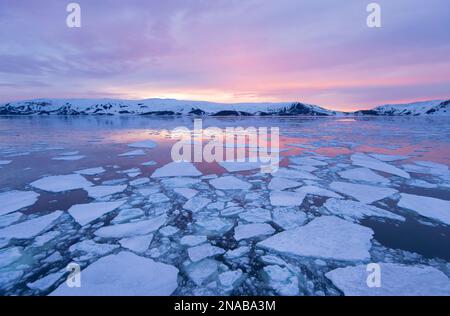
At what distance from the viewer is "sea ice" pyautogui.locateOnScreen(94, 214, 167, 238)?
209cm

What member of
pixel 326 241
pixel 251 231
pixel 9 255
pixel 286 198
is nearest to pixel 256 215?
pixel 251 231

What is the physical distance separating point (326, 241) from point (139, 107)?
9107 centimetres

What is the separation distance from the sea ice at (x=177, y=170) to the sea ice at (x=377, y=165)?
139 inches

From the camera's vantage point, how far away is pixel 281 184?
3494 millimetres

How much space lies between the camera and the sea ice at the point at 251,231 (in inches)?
81.9

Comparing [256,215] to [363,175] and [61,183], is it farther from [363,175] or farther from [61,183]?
[61,183]

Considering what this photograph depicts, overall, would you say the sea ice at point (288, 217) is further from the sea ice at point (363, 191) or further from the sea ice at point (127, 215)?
the sea ice at point (127, 215)

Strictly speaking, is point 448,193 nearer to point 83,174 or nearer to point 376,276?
point 376,276

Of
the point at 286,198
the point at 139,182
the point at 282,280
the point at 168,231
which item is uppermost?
the point at 139,182

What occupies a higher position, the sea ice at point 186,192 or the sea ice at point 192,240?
the sea ice at point 186,192

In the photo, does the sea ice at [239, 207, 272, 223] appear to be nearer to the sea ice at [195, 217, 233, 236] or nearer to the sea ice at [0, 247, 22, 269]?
the sea ice at [195, 217, 233, 236]

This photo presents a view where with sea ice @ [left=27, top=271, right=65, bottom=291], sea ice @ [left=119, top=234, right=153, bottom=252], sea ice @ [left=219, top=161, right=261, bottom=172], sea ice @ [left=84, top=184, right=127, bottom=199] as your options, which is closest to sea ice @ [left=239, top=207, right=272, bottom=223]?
sea ice @ [left=119, top=234, right=153, bottom=252]

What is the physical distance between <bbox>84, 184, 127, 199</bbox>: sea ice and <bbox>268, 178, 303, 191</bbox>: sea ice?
2260 millimetres

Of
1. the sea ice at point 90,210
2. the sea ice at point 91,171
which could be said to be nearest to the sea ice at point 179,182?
the sea ice at point 90,210
